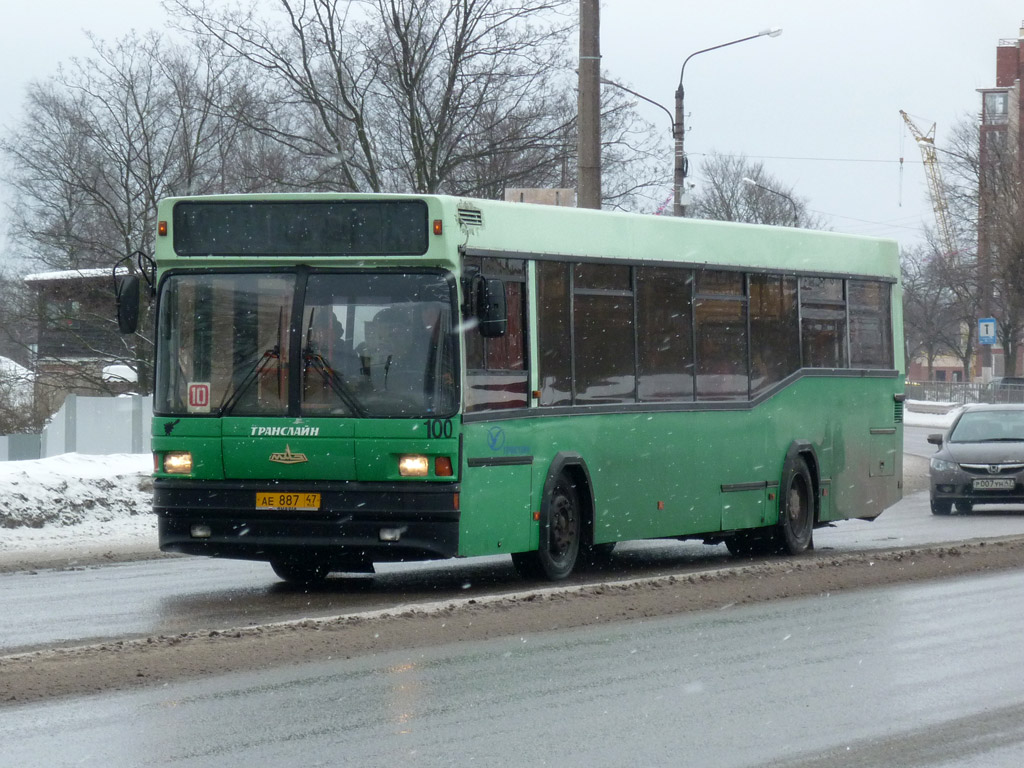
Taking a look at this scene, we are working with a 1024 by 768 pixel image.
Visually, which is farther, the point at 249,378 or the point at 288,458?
the point at 249,378

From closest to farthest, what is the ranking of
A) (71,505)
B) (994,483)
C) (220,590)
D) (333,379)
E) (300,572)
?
(333,379) → (220,590) → (300,572) → (71,505) → (994,483)

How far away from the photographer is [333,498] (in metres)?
12.1

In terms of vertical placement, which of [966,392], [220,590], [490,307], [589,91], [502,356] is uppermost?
[589,91]

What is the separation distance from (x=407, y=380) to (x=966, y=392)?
65581mm

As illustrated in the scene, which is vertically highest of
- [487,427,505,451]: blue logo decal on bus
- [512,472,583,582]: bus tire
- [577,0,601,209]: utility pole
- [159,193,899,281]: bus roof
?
[577,0,601,209]: utility pole

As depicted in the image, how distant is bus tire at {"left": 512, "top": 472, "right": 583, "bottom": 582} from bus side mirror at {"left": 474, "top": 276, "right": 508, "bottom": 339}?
1.74 metres

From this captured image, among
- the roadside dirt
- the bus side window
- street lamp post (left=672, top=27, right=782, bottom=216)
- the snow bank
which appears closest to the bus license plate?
the bus side window

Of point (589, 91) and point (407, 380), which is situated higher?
point (589, 91)

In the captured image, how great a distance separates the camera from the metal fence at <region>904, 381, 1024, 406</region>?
6700 cm

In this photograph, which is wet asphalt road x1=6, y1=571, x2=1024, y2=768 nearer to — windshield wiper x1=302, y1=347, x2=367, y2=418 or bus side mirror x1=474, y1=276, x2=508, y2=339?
bus side mirror x1=474, y1=276, x2=508, y2=339

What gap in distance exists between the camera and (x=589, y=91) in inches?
789

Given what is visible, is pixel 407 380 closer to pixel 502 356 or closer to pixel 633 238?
pixel 502 356

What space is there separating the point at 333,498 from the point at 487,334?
63.2 inches

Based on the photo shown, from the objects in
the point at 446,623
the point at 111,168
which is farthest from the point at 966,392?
the point at 446,623
